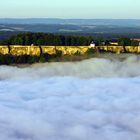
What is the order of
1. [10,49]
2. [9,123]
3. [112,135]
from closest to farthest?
[112,135] → [9,123] → [10,49]

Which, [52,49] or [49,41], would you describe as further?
[49,41]

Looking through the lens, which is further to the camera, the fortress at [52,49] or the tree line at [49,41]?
the tree line at [49,41]

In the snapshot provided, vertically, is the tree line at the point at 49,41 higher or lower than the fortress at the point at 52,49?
higher

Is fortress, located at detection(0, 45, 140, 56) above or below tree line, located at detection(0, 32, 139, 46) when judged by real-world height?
below

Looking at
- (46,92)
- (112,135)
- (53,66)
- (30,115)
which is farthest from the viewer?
(53,66)

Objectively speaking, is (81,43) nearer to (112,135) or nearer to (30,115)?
(30,115)

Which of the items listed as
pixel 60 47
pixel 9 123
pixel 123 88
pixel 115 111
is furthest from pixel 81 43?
pixel 9 123

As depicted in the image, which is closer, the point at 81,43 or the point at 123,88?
the point at 123,88

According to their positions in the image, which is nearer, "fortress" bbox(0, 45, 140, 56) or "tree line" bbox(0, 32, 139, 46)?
"fortress" bbox(0, 45, 140, 56)

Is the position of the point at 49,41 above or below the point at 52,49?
above

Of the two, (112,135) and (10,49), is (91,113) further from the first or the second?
(10,49)
